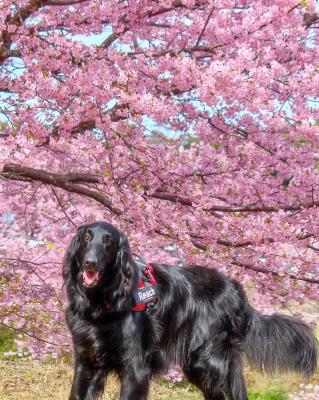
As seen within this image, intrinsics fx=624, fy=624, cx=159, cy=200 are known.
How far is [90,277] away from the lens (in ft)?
11.7

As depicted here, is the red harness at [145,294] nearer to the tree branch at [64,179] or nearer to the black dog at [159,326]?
the black dog at [159,326]

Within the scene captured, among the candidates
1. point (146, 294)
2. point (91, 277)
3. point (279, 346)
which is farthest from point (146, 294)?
point (279, 346)

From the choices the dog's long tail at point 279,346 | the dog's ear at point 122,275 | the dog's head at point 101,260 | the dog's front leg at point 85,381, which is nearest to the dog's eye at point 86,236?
the dog's head at point 101,260

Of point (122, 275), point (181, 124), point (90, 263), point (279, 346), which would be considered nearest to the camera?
point (90, 263)

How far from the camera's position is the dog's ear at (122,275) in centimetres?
375

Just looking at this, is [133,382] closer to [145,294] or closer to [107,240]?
[145,294]

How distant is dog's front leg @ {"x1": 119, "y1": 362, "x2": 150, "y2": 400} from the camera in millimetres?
3791

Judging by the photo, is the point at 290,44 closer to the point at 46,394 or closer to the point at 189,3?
the point at 189,3

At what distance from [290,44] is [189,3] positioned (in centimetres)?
127

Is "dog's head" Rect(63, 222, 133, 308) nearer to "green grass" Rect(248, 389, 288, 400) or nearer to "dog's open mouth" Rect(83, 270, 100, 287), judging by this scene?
"dog's open mouth" Rect(83, 270, 100, 287)

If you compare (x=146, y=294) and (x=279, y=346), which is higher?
(x=146, y=294)

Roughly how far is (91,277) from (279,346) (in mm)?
1668

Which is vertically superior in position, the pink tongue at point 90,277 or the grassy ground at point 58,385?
the pink tongue at point 90,277

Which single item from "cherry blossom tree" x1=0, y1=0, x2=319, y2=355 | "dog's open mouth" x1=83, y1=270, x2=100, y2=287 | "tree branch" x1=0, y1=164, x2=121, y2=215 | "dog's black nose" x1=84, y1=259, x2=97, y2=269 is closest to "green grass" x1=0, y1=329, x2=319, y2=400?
"cherry blossom tree" x1=0, y1=0, x2=319, y2=355
